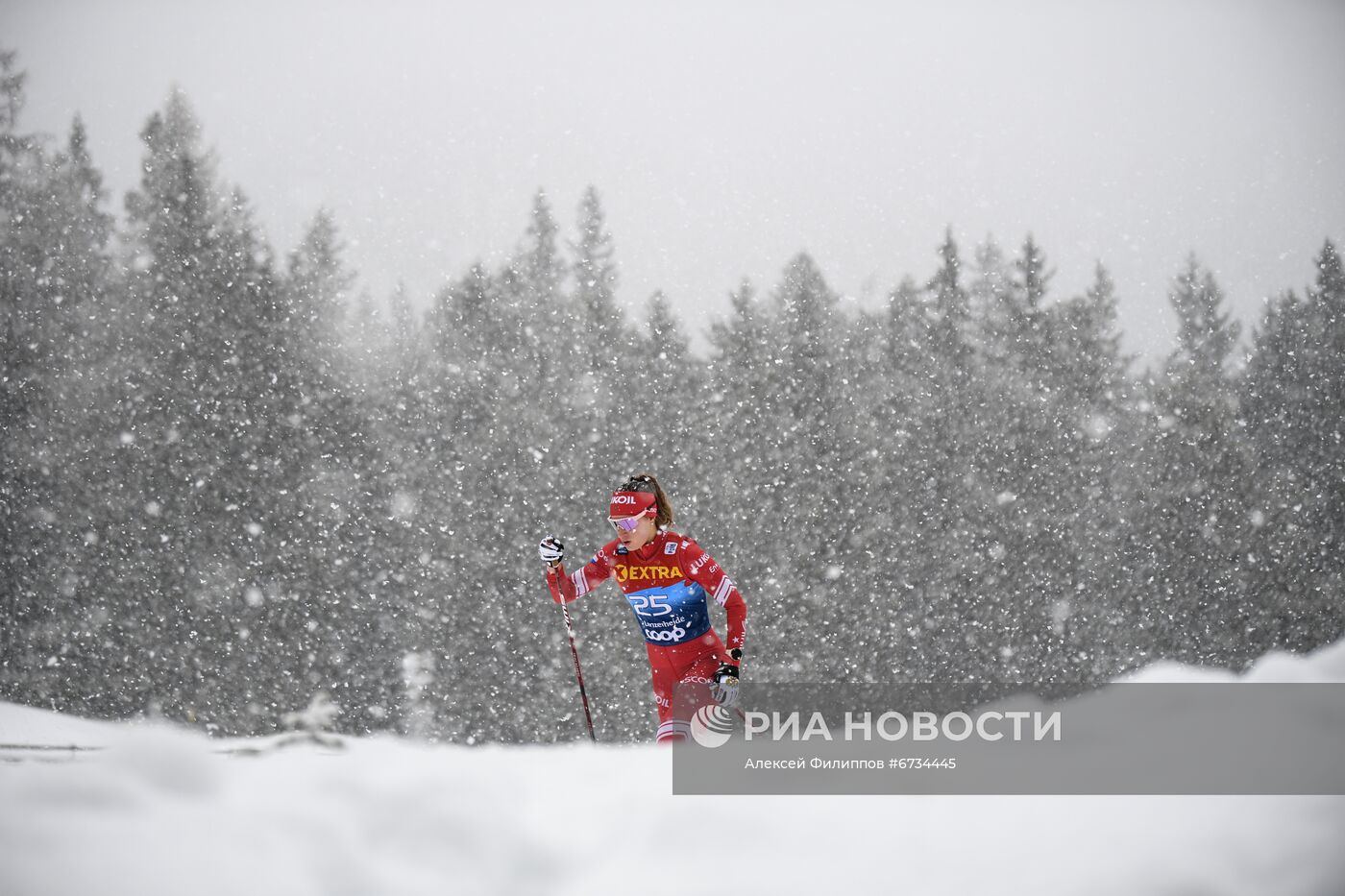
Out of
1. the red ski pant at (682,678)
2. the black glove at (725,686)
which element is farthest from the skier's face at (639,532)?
the black glove at (725,686)

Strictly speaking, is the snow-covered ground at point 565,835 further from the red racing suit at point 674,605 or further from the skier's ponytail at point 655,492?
the skier's ponytail at point 655,492

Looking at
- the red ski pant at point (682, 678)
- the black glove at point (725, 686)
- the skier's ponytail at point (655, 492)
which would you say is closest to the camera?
the black glove at point (725, 686)

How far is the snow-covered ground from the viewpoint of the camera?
115 inches

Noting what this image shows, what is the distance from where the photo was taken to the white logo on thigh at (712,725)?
399 centimetres

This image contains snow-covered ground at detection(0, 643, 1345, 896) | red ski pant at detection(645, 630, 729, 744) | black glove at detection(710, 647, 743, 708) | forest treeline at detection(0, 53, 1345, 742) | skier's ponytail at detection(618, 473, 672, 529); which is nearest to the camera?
snow-covered ground at detection(0, 643, 1345, 896)

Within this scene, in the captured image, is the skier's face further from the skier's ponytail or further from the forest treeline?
the forest treeline

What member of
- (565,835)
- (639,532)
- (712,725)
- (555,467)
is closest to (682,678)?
(712,725)

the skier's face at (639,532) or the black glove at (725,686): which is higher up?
the skier's face at (639,532)

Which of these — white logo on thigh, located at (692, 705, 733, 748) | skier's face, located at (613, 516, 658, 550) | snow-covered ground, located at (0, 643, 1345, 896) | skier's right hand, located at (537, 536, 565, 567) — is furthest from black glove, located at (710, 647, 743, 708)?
skier's right hand, located at (537, 536, 565, 567)

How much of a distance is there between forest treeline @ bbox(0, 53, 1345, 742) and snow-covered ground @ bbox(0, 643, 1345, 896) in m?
5.97

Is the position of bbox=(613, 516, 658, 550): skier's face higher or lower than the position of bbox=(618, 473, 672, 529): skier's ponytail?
lower

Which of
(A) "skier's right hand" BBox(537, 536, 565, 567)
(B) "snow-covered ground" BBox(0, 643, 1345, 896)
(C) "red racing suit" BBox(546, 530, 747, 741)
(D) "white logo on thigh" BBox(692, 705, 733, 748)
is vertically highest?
(A) "skier's right hand" BBox(537, 536, 565, 567)

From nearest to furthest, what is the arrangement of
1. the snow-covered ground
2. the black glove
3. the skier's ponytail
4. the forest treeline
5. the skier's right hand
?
the snow-covered ground < the black glove < the skier's ponytail < the skier's right hand < the forest treeline

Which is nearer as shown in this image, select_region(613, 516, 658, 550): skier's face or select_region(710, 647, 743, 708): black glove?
select_region(710, 647, 743, 708): black glove
